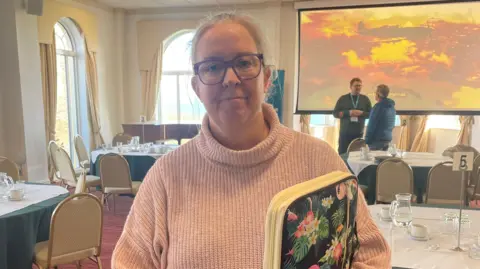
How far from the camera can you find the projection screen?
23.2ft

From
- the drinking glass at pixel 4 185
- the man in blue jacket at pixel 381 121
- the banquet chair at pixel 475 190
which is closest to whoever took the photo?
the drinking glass at pixel 4 185

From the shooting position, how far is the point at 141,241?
901 mm

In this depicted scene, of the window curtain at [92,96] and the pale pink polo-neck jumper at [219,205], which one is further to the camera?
the window curtain at [92,96]

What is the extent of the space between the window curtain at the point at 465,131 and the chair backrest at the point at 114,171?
20.1ft

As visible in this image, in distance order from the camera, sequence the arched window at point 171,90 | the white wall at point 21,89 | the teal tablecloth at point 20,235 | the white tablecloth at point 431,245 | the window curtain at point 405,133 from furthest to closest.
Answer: the arched window at point 171,90, the window curtain at point 405,133, the white wall at point 21,89, the teal tablecloth at point 20,235, the white tablecloth at point 431,245

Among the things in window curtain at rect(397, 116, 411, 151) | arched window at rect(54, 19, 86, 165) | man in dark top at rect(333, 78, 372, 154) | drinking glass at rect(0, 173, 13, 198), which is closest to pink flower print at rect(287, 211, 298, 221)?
drinking glass at rect(0, 173, 13, 198)

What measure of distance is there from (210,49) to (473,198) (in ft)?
14.6

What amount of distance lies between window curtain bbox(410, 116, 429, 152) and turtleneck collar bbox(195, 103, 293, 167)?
7546mm

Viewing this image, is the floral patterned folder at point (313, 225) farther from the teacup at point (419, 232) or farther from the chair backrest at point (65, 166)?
the chair backrest at point (65, 166)

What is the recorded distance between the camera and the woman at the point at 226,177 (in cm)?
85

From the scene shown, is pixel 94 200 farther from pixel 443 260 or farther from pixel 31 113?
pixel 31 113

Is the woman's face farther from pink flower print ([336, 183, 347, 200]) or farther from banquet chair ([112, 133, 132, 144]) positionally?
banquet chair ([112, 133, 132, 144])

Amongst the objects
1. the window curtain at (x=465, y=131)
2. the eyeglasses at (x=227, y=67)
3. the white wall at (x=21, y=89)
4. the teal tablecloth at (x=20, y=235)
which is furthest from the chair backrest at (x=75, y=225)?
the window curtain at (x=465, y=131)

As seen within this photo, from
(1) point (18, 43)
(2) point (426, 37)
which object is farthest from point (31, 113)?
(2) point (426, 37)
